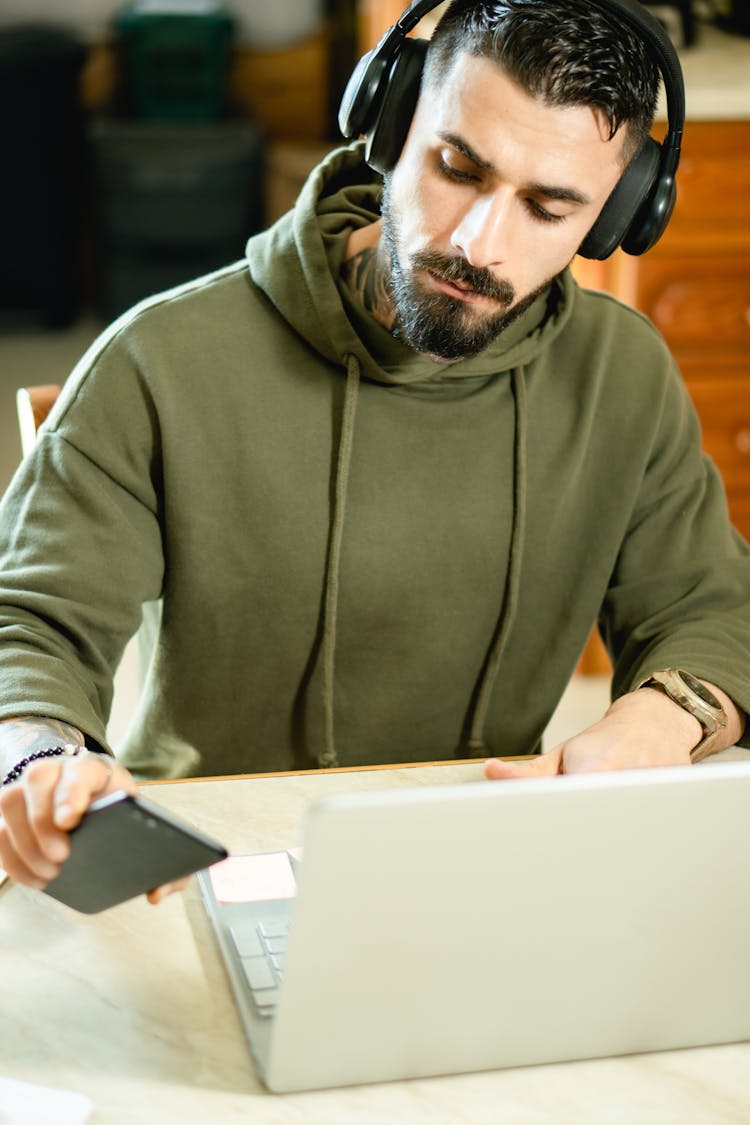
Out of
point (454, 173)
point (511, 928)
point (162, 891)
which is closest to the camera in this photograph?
point (511, 928)

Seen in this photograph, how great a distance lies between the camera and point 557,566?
1.27 metres

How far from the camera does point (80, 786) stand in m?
0.73

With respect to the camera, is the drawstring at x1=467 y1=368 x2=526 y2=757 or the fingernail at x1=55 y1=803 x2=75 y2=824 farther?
the drawstring at x1=467 y1=368 x2=526 y2=757

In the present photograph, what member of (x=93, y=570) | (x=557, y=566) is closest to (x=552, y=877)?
(x=93, y=570)

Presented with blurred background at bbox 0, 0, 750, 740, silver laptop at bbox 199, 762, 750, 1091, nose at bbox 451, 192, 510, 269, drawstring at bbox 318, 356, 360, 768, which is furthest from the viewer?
blurred background at bbox 0, 0, 750, 740

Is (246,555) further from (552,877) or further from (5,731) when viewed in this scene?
(552,877)

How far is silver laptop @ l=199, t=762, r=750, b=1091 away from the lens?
1.97ft

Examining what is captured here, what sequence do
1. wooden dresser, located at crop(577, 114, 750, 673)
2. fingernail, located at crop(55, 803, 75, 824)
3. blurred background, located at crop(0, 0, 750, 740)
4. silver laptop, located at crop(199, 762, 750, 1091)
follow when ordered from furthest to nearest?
blurred background, located at crop(0, 0, 750, 740) → wooden dresser, located at crop(577, 114, 750, 673) → fingernail, located at crop(55, 803, 75, 824) → silver laptop, located at crop(199, 762, 750, 1091)

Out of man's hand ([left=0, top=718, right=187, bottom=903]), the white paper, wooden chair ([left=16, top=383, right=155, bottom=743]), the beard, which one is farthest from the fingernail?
the beard

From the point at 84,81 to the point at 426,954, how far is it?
4.26 m

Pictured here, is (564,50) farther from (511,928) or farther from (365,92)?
(511,928)

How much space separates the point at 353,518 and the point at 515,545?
155 mm

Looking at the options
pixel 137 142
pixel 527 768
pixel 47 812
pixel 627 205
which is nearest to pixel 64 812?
pixel 47 812

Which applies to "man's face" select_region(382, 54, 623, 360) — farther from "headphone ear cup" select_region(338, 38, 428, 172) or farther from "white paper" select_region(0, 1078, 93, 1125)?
"white paper" select_region(0, 1078, 93, 1125)
